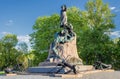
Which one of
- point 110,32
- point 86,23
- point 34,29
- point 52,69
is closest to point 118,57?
point 110,32

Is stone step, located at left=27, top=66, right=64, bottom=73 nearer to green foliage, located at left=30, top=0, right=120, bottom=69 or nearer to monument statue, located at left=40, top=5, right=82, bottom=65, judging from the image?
monument statue, located at left=40, top=5, right=82, bottom=65

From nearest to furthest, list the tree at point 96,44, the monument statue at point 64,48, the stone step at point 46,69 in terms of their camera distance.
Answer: the stone step at point 46,69 < the monument statue at point 64,48 < the tree at point 96,44

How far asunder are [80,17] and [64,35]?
57.8 feet

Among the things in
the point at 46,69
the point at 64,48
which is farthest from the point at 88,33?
the point at 46,69

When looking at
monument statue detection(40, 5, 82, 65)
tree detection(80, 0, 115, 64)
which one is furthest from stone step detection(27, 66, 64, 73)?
tree detection(80, 0, 115, 64)

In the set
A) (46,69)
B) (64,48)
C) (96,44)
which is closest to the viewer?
(46,69)

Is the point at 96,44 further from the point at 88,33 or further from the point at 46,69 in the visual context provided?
the point at 46,69

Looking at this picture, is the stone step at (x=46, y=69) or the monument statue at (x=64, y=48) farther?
the monument statue at (x=64, y=48)

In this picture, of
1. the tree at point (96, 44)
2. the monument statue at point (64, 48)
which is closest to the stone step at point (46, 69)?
the monument statue at point (64, 48)

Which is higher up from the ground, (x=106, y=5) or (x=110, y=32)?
(x=106, y=5)

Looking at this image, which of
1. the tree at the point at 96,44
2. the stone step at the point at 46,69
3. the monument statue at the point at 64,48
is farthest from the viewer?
the tree at the point at 96,44

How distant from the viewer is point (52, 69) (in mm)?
16781

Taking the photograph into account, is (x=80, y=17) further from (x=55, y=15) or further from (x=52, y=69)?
(x=52, y=69)

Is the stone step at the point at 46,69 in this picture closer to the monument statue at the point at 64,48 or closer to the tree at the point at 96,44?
the monument statue at the point at 64,48
